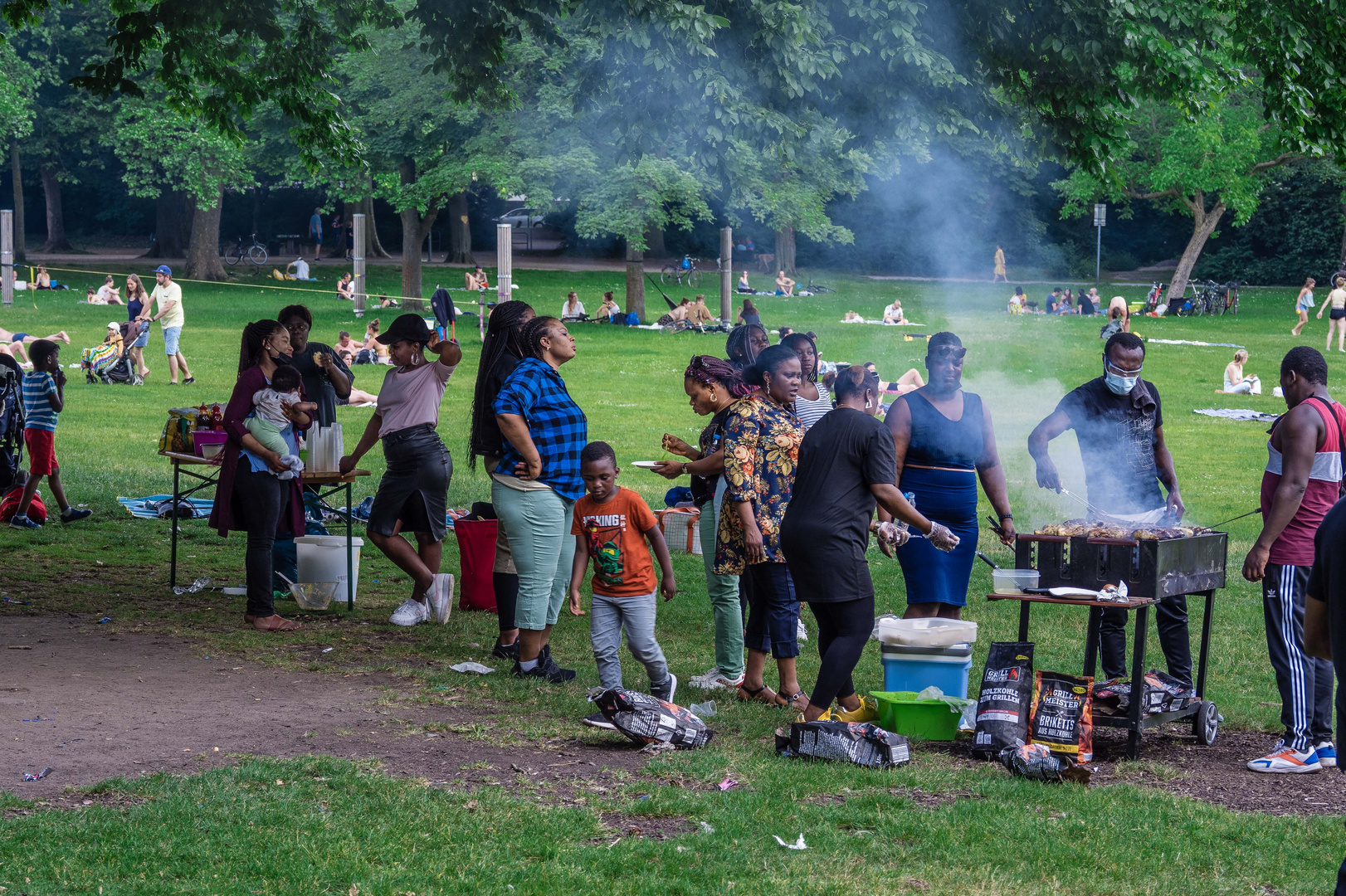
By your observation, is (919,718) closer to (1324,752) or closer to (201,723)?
(1324,752)

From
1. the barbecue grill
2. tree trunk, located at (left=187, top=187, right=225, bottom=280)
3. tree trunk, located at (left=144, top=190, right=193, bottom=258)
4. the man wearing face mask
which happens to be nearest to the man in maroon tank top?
the barbecue grill

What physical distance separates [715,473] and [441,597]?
2278 millimetres

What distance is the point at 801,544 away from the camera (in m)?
5.69

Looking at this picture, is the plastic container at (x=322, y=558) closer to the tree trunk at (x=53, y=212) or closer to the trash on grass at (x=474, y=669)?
the trash on grass at (x=474, y=669)

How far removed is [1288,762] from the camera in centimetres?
573

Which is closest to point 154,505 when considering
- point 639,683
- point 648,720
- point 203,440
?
point 203,440

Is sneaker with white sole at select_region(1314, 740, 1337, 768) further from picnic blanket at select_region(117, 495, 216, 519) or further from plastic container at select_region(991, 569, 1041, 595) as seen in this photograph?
picnic blanket at select_region(117, 495, 216, 519)

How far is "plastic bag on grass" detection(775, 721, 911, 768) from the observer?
5613mm

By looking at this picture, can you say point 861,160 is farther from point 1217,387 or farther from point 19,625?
point 1217,387

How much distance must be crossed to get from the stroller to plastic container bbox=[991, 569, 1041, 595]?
652 inches

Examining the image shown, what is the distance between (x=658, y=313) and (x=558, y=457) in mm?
27130

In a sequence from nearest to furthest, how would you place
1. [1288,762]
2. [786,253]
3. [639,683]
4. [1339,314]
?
[1288,762] < [639,683] < [1339,314] < [786,253]

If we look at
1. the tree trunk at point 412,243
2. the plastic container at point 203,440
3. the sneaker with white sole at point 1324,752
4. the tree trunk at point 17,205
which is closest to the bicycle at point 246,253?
the tree trunk at point 17,205

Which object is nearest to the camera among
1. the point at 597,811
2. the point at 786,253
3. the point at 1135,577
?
the point at 597,811
